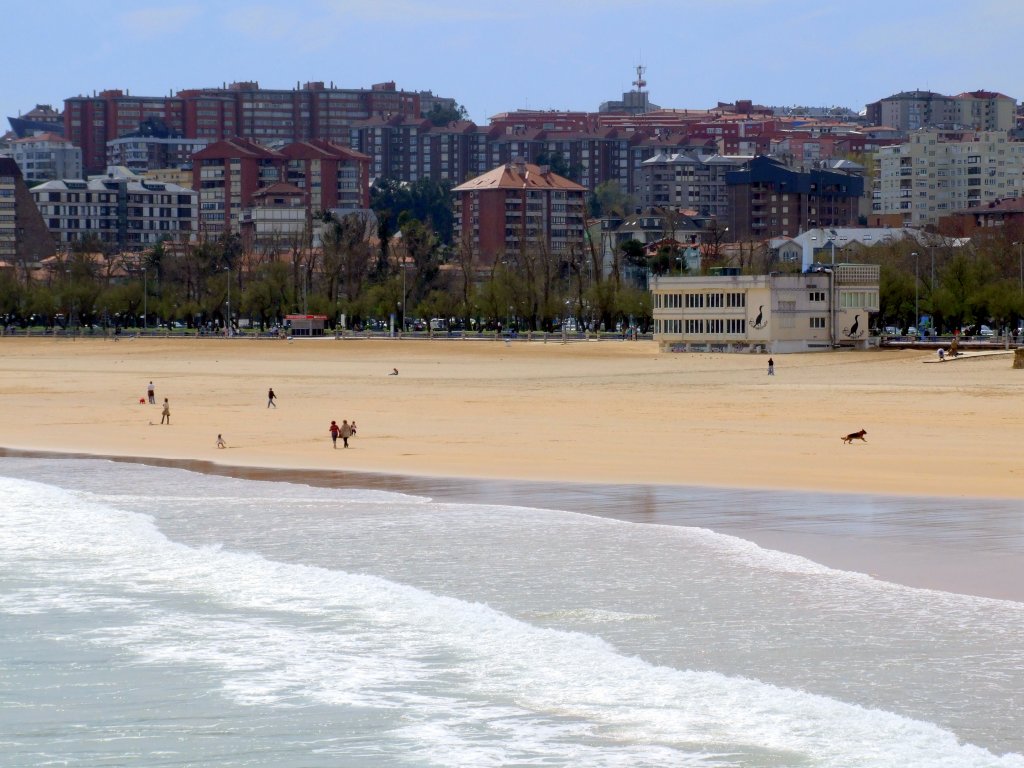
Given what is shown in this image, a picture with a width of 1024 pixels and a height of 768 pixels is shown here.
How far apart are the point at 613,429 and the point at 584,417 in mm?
3826

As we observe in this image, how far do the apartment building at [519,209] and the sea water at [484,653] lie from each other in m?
158

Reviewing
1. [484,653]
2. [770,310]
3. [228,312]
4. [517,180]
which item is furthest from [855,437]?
[517,180]

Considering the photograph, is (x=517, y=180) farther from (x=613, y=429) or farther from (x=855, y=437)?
(x=855, y=437)

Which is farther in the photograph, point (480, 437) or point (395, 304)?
point (395, 304)

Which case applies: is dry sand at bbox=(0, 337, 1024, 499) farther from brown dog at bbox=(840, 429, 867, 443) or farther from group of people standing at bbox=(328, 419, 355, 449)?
group of people standing at bbox=(328, 419, 355, 449)

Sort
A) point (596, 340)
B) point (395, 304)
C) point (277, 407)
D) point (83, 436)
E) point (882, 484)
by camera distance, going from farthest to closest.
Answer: point (395, 304), point (596, 340), point (277, 407), point (83, 436), point (882, 484)

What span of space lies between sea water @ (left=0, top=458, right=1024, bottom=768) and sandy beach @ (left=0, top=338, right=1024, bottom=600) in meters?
2.30

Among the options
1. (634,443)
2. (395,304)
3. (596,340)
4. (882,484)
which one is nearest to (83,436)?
(634,443)

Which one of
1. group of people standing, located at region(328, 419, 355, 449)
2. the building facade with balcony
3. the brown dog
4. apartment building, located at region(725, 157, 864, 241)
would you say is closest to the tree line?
the building facade with balcony

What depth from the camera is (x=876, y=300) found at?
271ft

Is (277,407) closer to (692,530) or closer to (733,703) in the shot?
(692,530)

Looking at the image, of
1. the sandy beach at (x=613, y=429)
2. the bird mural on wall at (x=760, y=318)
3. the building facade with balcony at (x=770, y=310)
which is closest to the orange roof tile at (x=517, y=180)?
the building facade with balcony at (x=770, y=310)

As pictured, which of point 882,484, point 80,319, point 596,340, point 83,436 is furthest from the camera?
point 80,319

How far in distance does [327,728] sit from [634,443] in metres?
22.4
